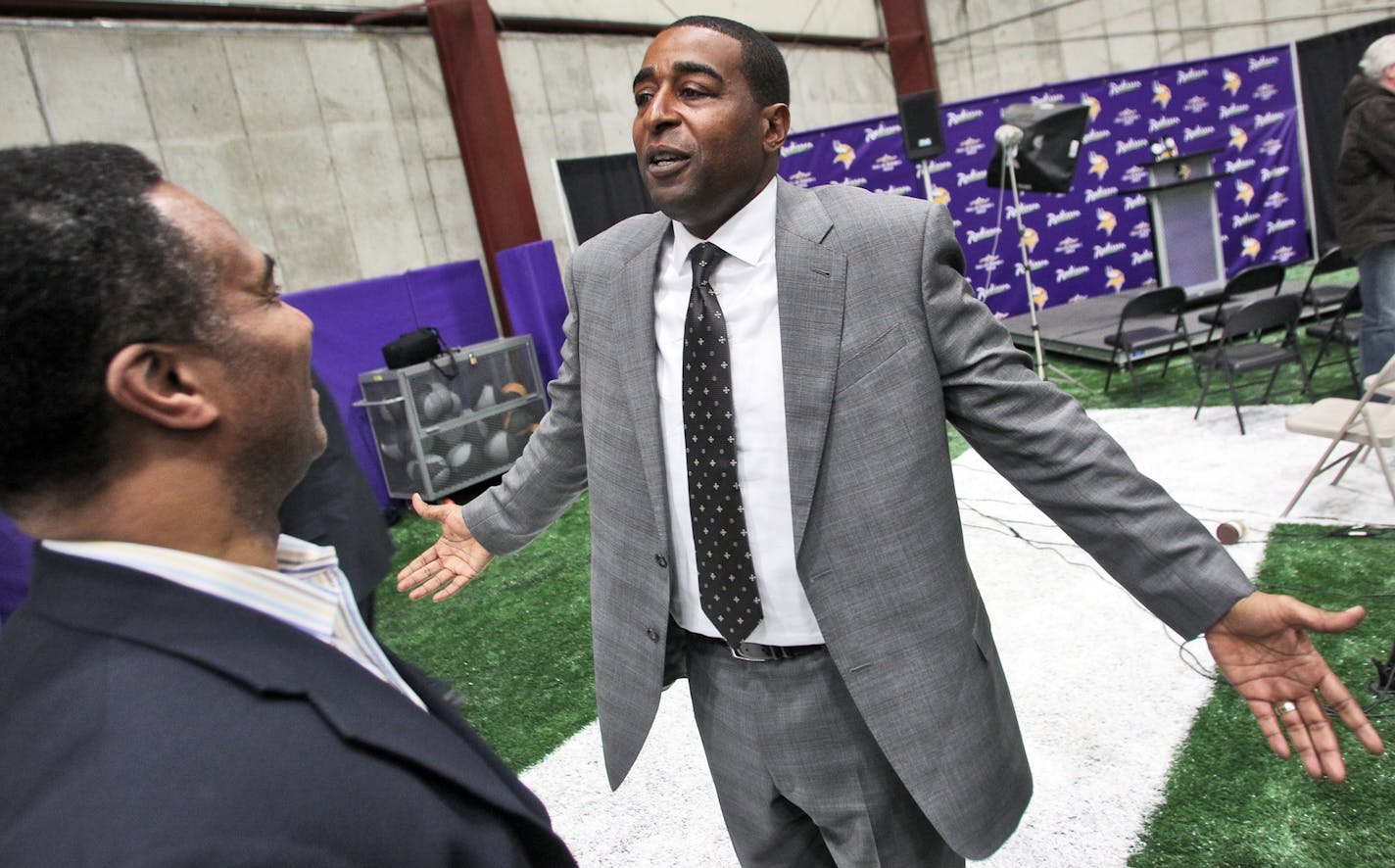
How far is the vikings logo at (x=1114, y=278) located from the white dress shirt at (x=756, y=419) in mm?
10074

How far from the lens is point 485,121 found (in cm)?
870

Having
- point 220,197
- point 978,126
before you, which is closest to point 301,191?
point 220,197

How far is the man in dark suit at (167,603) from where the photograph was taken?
626 millimetres

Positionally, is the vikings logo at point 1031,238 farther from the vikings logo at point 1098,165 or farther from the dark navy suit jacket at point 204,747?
the dark navy suit jacket at point 204,747

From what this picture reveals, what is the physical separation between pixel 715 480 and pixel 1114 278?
10.4 meters

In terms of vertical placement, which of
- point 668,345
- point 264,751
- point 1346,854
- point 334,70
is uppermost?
point 334,70

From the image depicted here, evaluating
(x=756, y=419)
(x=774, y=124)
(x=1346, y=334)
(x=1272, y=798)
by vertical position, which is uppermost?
(x=774, y=124)

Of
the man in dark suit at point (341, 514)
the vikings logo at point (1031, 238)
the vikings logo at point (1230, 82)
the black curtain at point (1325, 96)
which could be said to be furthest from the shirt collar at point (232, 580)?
the black curtain at point (1325, 96)

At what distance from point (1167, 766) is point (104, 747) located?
2708 mm

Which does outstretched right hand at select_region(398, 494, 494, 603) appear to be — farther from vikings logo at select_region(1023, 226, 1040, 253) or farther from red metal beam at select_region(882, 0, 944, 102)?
red metal beam at select_region(882, 0, 944, 102)

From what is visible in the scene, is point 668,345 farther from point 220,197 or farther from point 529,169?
point 529,169

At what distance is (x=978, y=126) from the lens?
9594mm

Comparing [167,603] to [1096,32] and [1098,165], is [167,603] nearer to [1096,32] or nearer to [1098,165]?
[1098,165]

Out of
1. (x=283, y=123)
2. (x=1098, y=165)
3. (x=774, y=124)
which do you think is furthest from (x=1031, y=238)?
(x=774, y=124)
